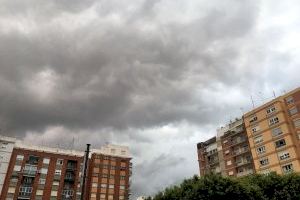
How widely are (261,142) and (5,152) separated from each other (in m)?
56.2

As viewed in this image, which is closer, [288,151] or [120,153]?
[288,151]

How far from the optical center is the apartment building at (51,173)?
2950 inches

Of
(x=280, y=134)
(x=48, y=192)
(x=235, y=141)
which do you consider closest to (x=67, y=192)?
(x=48, y=192)

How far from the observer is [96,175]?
81500mm

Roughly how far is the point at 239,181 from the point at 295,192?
5708 mm

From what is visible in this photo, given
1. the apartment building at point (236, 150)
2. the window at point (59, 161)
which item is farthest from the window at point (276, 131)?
the window at point (59, 161)

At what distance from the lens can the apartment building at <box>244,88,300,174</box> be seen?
58.9m

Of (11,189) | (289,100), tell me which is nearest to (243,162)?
(289,100)

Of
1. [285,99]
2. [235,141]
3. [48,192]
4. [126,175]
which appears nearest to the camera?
[285,99]

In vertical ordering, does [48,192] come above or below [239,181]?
above

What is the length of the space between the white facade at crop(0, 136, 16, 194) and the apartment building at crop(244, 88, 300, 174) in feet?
176

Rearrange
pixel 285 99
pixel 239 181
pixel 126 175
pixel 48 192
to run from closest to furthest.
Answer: pixel 239 181 → pixel 285 99 → pixel 48 192 → pixel 126 175

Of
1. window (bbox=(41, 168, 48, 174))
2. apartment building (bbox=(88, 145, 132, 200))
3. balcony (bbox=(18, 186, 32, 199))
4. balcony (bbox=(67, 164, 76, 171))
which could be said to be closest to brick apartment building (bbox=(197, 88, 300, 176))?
apartment building (bbox=(88, 145, 132, 200))

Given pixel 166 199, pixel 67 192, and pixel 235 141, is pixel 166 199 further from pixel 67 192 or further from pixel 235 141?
pixel 67 192
